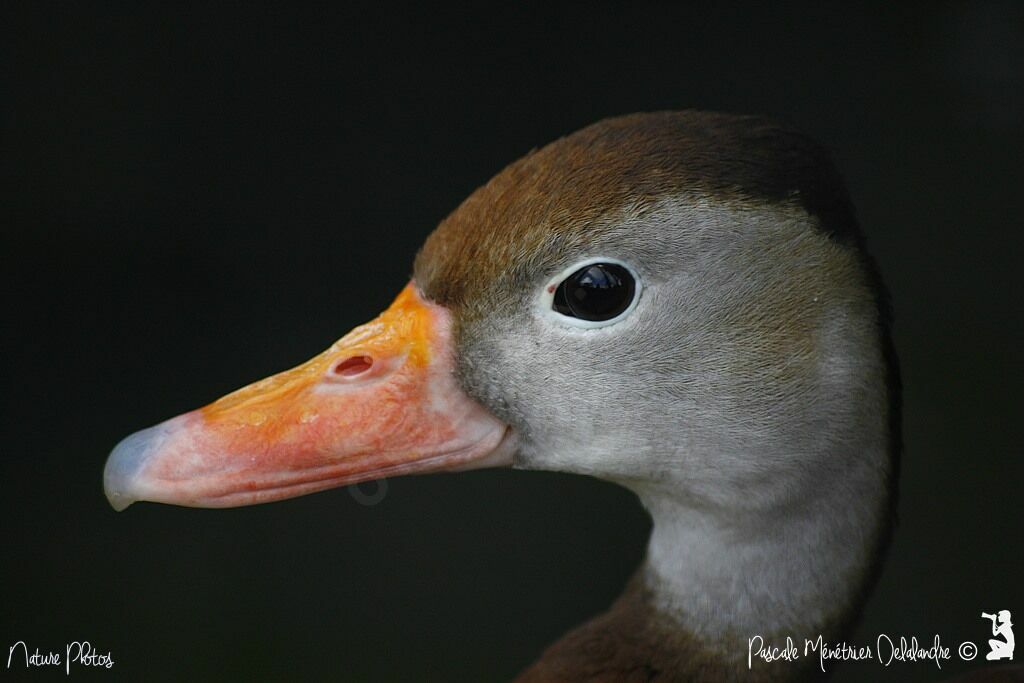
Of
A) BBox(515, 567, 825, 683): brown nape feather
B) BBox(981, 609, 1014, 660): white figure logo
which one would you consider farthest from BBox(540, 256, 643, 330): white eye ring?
BBox(981, 609, 1014, 660): white figure logo

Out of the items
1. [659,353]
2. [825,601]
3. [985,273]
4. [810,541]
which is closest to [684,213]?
[659,353]

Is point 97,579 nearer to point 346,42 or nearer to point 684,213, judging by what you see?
point 346,42

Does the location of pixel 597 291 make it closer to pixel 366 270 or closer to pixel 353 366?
pixel 353 366

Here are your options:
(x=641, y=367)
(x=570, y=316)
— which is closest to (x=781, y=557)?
(x=641, y=367)

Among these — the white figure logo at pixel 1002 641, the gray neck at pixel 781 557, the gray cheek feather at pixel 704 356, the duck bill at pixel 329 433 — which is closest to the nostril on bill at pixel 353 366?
the duck bill at pixel 329 433

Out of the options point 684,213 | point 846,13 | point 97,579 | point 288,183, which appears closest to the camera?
point 684,213
